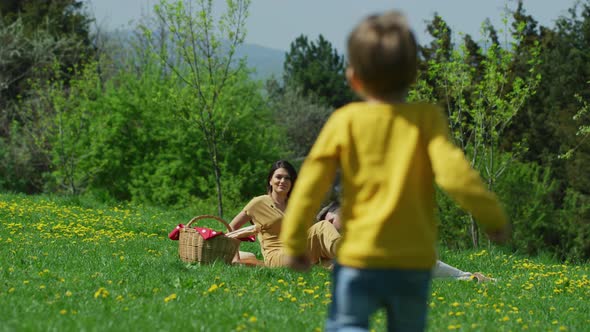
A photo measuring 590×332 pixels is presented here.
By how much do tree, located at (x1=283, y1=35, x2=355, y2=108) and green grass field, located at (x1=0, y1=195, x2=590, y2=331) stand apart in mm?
36050

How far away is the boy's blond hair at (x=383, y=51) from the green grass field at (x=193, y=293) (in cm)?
188

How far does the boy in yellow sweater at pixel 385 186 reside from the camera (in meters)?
2.93

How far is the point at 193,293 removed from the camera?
18.1 feet

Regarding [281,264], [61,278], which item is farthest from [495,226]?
[281,264]

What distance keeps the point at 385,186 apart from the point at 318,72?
4464 centimetres

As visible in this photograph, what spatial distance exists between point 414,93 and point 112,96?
37.3 ft

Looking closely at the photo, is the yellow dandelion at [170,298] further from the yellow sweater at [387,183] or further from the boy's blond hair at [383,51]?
the boy's blond hair at [383,51]

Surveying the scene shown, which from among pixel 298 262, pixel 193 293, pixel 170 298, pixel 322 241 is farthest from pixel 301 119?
pixel 298 262

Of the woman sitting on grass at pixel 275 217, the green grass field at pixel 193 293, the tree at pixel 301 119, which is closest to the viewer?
the green grass field at pixel 193 293

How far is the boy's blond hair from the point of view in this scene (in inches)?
115

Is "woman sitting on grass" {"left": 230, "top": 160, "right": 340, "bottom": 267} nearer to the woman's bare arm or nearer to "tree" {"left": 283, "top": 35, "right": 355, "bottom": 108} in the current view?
the woman's bare arm

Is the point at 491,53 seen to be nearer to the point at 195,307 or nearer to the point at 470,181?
the point at 195,307

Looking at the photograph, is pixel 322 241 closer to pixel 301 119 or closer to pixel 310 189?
pixel 310 189

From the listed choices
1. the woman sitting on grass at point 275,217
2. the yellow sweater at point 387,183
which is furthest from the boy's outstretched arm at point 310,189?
the woman sitting on grass at point 275,217
